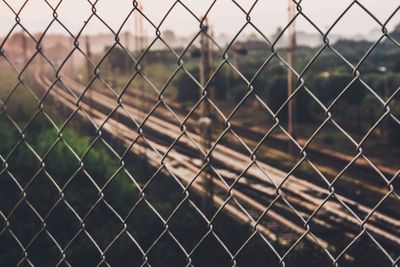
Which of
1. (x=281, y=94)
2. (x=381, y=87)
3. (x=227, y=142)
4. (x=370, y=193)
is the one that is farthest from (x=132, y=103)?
(x=370, y=193)

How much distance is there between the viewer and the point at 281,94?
95.6 feet

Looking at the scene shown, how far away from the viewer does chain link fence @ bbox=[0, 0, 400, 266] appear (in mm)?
1800

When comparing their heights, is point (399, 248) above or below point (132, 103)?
above

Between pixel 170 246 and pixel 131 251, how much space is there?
1.04 meters

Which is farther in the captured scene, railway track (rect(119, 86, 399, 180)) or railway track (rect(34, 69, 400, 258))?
railway track (rect(119, 86, 399, 180))

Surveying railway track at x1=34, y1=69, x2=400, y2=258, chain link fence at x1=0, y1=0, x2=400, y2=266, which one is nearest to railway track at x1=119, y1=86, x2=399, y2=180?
chain link fence at x1=0, y1=0, x2=400, y2=266

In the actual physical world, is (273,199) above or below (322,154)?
below

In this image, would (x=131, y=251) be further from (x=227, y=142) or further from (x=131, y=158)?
(x=227, y=142)

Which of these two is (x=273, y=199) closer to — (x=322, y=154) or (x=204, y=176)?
(x=204, y=176)

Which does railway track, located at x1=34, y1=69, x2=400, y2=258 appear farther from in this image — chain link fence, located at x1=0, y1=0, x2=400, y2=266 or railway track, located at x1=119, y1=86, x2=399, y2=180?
railway track, located at x1=119, y1=86, x2=399, y2=180

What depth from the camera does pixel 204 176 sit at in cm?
1608

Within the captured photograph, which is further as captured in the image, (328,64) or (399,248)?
(328,64)

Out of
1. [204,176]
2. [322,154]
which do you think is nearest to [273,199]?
[204,176]

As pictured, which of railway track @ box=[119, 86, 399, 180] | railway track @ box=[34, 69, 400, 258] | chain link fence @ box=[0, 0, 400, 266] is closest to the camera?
chain link fence @ box=[0, 0, 400, 266]
